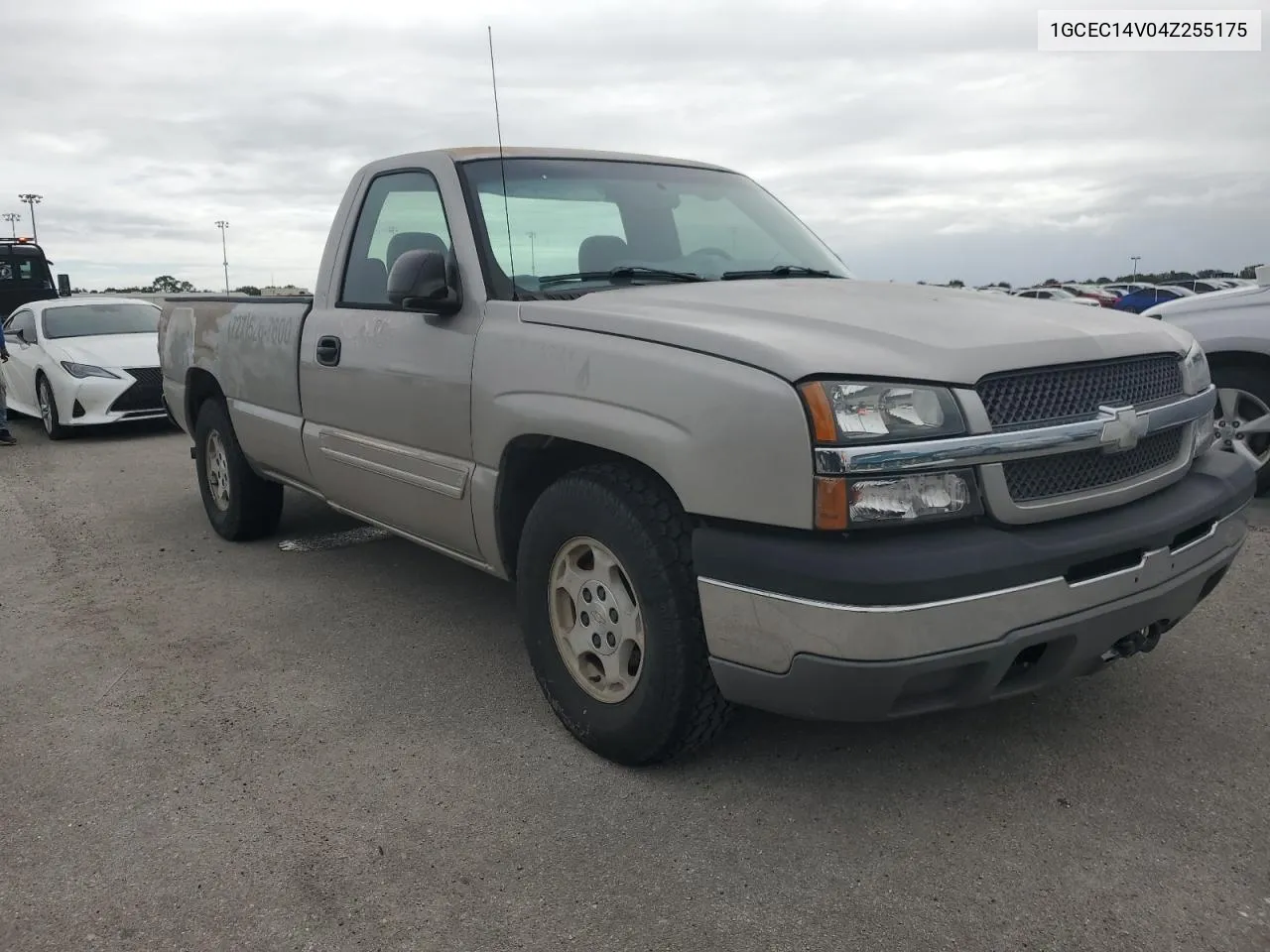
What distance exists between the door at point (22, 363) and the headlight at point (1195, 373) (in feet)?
36.9

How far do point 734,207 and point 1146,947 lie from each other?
2.98 meters

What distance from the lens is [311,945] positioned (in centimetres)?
232

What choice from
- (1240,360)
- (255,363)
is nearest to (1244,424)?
(1240,360)

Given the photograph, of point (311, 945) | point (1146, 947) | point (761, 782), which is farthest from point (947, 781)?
point (311, 945)

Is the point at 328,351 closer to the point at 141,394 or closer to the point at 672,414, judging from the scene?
the point at 672,414

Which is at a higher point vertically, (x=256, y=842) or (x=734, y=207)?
(x=734, y=207)

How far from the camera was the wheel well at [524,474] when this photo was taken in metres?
3.23

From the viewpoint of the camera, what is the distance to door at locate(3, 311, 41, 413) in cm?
1130

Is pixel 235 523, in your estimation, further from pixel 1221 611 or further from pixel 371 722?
pixel 1221 611

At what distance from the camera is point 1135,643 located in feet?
9.32

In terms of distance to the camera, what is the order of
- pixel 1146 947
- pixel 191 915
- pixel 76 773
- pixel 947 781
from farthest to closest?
pixel 76 773 < pixel 947 781 < pixel 191 915 < pixel 1146 947

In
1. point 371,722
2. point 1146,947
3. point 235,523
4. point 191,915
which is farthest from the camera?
point 235,523

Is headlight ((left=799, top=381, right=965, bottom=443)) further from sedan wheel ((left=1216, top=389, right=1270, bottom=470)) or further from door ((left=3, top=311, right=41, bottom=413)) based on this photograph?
door ((left=3, top=311, right=41, bottom=413))

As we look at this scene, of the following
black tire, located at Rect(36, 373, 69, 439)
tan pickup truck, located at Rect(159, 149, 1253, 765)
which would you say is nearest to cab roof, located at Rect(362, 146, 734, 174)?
tan pickup truck, located at Rect(159, 149, 1253, 765)
